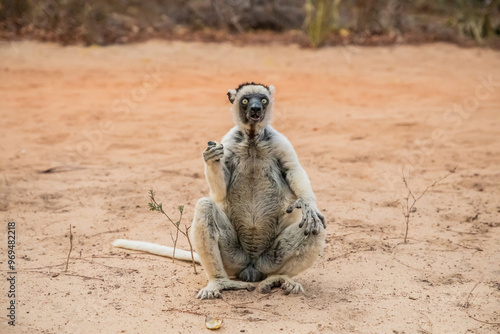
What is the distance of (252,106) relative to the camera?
431 centimetres

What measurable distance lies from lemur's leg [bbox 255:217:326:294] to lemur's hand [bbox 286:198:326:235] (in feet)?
0.16

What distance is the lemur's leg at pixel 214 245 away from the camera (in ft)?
13.6

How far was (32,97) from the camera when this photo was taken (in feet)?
34.6

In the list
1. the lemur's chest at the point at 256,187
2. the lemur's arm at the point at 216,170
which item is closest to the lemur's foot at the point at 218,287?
the lemur's chest at the point at 256,187

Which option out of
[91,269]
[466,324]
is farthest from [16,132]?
[466,324]

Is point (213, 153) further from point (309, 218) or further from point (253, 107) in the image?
point (309, 218)

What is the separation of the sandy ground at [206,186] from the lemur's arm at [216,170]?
0.69 metres

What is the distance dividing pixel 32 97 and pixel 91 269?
683cm

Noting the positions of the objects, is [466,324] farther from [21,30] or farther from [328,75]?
[21,30]

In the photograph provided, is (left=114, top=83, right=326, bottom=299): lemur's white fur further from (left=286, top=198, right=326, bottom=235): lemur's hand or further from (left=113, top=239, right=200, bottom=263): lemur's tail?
(left=113, top=239, right=200, bottom=263): lemur's tail

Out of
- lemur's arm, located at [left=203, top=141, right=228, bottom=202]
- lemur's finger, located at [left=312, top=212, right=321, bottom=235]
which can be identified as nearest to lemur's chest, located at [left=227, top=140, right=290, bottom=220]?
lemur's arm, located at [left=203, top=141, right=228, bottom=202]

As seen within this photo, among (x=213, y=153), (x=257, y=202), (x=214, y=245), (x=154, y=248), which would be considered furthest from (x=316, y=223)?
(x=154, y=248)

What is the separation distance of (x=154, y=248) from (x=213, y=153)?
1.24 meters

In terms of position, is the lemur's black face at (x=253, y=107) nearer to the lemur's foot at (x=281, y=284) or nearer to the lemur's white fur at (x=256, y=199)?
the lemur's white fur at (x=256, y=199)
